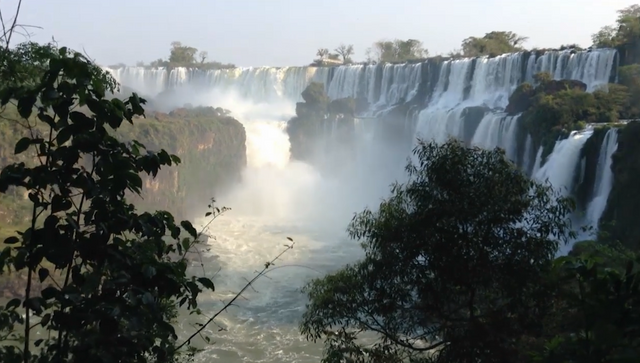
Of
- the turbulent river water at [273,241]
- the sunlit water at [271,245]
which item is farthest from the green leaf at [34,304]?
the turbulent river water at [273,241]

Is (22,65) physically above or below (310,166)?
above

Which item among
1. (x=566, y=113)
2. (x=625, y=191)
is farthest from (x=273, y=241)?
(x=625, y=191)

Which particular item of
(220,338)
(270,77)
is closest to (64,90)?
(220,338)

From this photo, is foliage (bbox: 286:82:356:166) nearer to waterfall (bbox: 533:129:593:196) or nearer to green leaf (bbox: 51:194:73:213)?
waterfall (bbox: 533:129:593:196)

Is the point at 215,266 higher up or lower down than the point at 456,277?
lower down

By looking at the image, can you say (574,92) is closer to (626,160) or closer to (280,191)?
(626,160)

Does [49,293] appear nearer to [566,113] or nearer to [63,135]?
[63,135]
